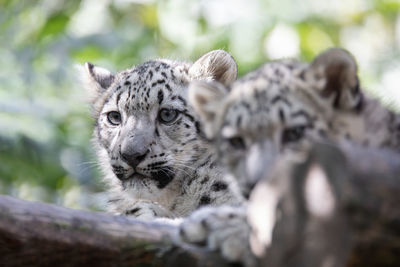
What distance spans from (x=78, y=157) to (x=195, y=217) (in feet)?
36.3

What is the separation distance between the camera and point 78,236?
501 cm

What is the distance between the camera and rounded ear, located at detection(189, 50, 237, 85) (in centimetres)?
935

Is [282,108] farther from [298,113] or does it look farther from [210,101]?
[210,101]

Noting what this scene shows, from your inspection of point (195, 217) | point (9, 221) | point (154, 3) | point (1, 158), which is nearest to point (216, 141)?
point (195, 217)

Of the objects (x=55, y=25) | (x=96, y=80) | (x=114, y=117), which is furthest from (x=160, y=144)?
(x=55, y=25)

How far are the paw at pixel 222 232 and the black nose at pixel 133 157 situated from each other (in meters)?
3.11

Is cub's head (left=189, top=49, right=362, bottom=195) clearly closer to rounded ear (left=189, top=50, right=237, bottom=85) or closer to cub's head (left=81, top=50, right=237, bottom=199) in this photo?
cub's head (left=81, top=50, right=237, bottom=199)

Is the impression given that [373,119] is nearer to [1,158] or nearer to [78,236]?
[78,236]

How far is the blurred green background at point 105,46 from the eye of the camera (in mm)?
13633

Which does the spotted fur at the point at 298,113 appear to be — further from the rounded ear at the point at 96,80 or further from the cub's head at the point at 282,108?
the rounded ear at the point at 96,80

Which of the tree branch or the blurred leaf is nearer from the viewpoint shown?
the tree branch

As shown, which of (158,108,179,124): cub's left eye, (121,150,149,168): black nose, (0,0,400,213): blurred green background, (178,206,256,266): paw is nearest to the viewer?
(178,206,256,266): paw

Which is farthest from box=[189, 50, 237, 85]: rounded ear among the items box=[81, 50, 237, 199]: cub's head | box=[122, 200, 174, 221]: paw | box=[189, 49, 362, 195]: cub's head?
box=[189, 49, 362, 195]: cub's head

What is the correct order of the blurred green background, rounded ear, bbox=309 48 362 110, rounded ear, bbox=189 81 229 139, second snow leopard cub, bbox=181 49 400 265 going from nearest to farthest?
second snow leopard cub, bbox=181 49 400 265, rounded ear, bbox=309 48 362 110, rounded ear, bbox=189 81 229 139, the blurred green background
